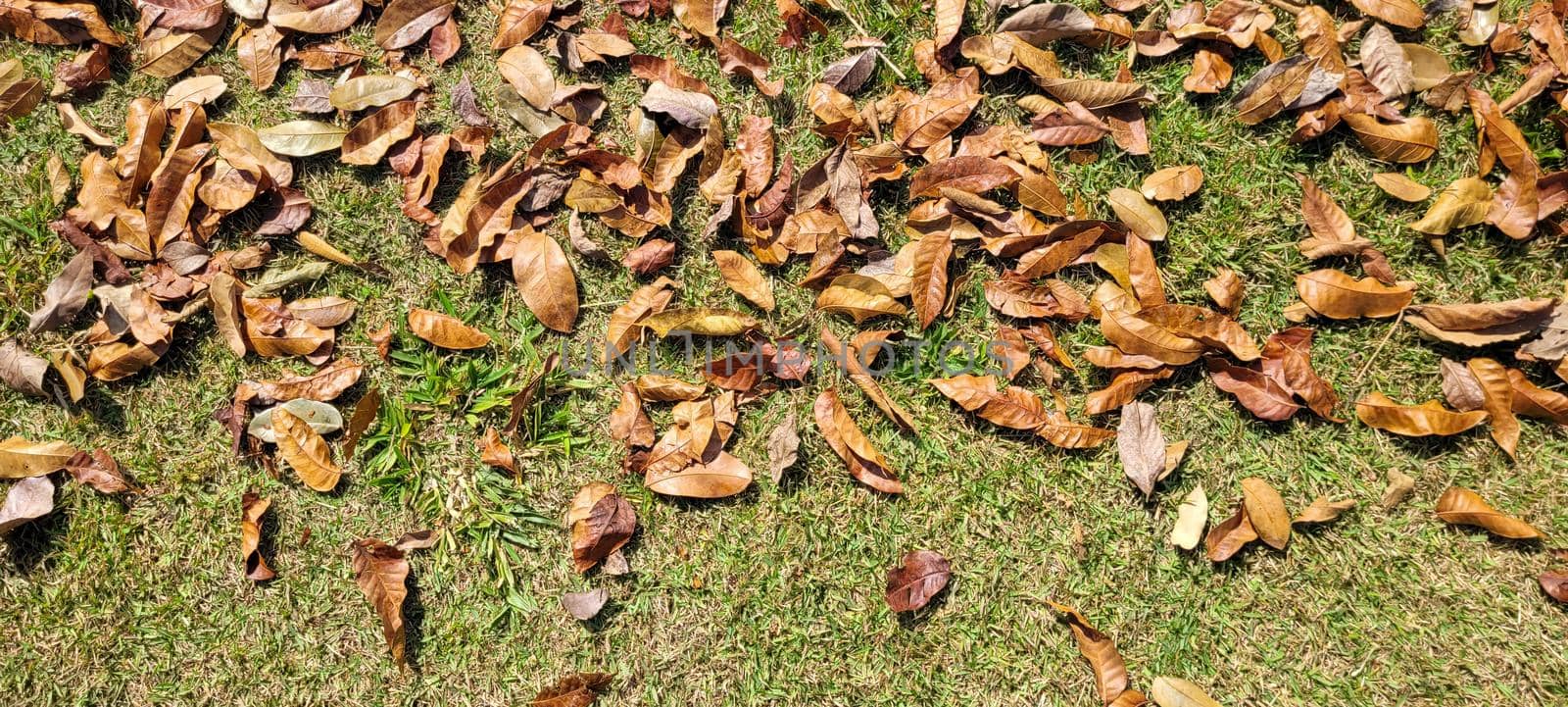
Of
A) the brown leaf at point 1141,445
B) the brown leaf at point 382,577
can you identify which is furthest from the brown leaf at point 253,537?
the brown leaf at point 1141,445

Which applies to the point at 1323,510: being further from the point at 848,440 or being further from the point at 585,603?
the point at 585,603

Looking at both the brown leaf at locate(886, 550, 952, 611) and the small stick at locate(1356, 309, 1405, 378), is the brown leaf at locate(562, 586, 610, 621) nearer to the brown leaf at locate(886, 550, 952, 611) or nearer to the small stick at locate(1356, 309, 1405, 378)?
the brown leaf at locate(886, 550, 952, 611)

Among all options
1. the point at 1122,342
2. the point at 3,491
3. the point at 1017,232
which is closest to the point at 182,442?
the point at 3,491

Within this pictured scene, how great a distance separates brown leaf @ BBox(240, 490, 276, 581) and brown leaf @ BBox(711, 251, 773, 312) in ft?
4.84

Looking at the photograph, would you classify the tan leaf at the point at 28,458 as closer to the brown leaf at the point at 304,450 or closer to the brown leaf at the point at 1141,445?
the brown leaf at the point at 304,450

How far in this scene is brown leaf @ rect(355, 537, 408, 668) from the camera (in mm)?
2252

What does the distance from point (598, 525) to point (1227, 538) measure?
176cm

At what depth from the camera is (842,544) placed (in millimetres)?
2334

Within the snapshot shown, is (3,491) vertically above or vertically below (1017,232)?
below

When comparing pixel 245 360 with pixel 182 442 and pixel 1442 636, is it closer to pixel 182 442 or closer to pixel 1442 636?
pixel 182 442

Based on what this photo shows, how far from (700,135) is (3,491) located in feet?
7.38

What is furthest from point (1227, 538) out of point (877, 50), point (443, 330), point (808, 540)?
point (443, 330)

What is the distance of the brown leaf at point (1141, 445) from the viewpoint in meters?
2.27

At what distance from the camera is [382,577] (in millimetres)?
2268
